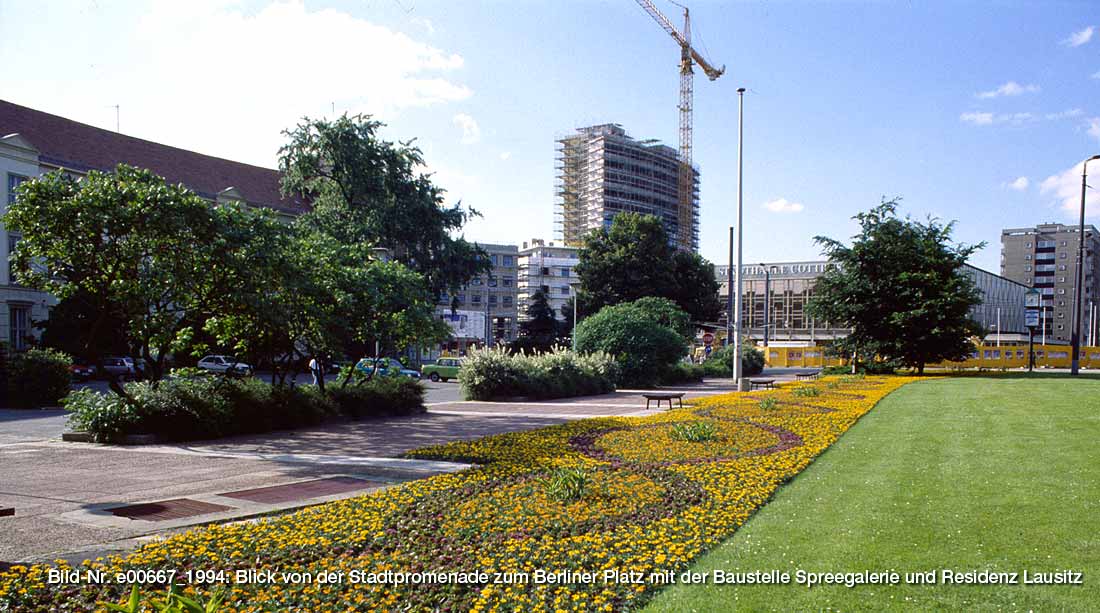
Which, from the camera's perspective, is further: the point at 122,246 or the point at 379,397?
the point at 379,397

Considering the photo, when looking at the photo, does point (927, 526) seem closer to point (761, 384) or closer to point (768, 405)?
point (768, 405)

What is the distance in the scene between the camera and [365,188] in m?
40.5

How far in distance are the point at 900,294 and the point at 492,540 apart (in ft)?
117

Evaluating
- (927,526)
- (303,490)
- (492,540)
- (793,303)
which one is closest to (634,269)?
(303,490)

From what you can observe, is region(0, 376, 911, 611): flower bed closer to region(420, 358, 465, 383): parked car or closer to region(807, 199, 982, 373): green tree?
region(807, 199, 982, 373): green tree

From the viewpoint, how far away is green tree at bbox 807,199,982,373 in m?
36.3

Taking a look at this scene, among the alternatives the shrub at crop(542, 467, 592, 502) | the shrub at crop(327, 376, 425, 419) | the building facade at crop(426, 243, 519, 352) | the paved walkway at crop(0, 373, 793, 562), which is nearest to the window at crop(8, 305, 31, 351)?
the paved walkway at crop(0, 373, 793, 562)

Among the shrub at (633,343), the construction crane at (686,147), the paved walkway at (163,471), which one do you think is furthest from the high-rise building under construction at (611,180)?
the paved walkway at (163,471)

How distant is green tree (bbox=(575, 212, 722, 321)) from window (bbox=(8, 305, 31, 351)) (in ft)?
127

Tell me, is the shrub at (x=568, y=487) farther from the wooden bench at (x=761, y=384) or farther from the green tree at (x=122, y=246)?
the wooden bench at (x=761, y=384)

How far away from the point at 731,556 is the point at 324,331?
45.2 ft

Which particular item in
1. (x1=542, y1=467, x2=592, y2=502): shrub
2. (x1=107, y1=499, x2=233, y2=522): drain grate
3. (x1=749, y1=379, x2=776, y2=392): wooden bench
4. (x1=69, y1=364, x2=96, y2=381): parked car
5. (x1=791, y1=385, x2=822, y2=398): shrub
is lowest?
(x1=69, y1=364, x2=96, y2=381): parked car

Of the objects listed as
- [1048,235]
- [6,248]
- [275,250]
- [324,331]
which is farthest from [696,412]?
[1048,235]

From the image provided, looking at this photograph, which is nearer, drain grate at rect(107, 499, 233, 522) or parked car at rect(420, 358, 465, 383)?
drain grate at rect(107, 499, 233, 522)
